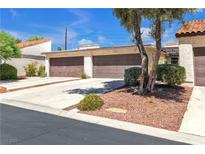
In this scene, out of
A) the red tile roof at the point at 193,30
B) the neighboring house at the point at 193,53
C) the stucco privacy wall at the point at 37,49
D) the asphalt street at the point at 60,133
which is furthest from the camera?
the stucco privacy wall at the point at 37,49

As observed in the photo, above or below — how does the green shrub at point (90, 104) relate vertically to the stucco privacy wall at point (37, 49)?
below

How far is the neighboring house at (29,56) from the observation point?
1110 inches

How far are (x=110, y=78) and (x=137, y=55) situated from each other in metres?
3.02

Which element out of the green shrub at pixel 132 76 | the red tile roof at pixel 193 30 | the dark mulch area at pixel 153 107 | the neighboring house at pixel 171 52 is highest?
the red tile roof at pixel 193 30

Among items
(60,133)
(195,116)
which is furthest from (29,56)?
(60,133)

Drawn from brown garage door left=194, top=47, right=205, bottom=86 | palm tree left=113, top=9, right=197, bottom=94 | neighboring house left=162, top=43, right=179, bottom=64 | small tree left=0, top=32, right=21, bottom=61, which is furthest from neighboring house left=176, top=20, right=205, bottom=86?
small tree left=0, top=32, right=21, bottom=61

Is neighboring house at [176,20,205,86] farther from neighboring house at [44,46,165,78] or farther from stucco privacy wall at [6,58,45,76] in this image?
stucco privacy wall at [6,58,45,76]

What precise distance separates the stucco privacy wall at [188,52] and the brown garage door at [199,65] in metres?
0.23

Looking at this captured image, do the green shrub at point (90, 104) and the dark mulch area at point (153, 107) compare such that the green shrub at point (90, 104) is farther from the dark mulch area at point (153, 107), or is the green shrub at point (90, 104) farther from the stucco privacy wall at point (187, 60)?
the stucco privacy wall at point (187, 60)

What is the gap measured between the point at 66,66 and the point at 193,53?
43.9 ft

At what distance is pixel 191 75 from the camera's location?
15.5 m

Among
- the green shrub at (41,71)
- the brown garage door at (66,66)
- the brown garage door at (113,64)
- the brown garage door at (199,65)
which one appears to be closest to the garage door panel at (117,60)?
the brown garage door at (113,64)

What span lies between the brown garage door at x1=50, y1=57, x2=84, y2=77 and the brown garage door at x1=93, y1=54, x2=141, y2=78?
1888 millimetres
